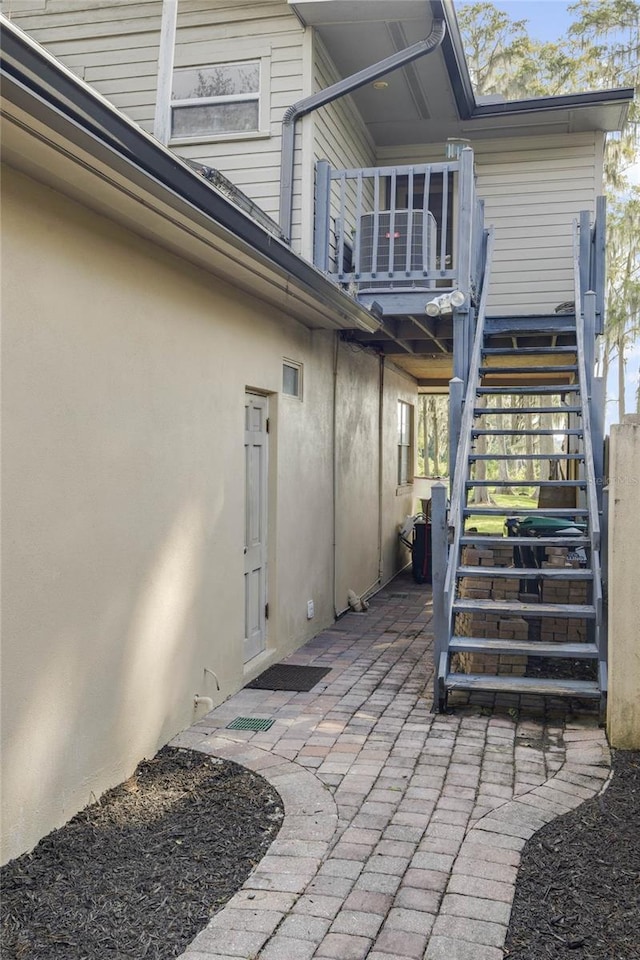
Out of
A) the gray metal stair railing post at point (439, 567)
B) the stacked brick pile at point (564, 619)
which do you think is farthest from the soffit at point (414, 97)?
the stacked brick pile at point (564, 619)

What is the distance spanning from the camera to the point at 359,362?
9203mm

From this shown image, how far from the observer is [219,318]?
16.8 ft

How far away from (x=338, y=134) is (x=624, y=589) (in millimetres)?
5993

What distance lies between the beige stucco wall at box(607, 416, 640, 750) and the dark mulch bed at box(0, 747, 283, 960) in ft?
6.56

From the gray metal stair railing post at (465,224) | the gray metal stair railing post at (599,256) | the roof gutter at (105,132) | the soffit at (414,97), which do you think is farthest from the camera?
the gray metal stair railing post at (599,256)

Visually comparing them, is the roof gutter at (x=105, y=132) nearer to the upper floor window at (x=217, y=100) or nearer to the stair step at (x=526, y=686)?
the stair step at (x=526, y=686)

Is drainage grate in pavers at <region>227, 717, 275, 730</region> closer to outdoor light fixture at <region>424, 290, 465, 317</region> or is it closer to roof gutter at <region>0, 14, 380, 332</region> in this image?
roof gutter at <region>0, 14, 380, 332</region>

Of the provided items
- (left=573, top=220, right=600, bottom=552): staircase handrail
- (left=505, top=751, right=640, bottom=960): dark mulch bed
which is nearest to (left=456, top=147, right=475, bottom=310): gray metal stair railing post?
(left=573, top=220, right=600, bottom=552): staircase handrail

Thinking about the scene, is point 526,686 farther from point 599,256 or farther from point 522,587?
point 599,256

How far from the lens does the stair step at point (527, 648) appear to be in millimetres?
4957

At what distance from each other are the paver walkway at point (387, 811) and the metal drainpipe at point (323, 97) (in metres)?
4.40

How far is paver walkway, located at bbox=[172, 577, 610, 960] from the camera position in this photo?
8.52 ft

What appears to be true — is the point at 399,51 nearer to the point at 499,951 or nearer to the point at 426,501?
the point at 426,501

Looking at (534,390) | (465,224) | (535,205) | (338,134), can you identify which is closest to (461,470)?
(534,390)
